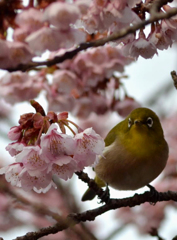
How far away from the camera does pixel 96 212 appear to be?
6.61 ft

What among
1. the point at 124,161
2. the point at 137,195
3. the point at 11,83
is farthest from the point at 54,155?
the point at 11,83

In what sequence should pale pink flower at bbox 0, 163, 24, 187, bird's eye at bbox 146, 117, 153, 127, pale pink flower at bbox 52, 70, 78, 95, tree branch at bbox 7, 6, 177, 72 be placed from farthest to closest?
pale pink flower at bbox 52, 70, 78, 95, bird's eye at bbox 146, 117, 153, 127, pale pink flower at bbox 0, 163, 24, 187, tree branch at bbox 7, 6, 177, 72

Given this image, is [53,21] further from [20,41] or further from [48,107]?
[48,107]

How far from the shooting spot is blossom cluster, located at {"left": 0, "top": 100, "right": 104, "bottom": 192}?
152 centimetres

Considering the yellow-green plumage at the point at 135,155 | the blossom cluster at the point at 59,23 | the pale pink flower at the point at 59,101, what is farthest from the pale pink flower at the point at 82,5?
the pale pink flower at the point at 59,101

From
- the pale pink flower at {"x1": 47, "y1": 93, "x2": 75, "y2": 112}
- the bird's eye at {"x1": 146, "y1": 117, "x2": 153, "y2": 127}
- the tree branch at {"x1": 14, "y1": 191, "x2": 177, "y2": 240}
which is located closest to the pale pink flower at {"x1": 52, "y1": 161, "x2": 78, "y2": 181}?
the tree branch at {"x1": 14, "y1": 191, "x2": 177, "y2": 240}

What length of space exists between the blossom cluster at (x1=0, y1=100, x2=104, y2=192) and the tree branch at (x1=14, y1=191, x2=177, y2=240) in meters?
0.27

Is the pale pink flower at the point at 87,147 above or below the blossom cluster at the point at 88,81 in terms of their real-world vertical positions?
below

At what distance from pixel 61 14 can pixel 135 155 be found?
1480mm

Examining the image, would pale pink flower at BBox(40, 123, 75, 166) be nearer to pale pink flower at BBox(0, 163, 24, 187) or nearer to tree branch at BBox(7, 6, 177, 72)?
pale pink flower at BBox(0, 163, 24, 187)

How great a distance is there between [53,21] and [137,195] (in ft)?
4.26

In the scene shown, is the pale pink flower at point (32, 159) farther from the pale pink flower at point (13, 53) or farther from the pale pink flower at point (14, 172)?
the pale pink flower at point (13, 53)

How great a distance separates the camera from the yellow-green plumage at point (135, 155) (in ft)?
8.44

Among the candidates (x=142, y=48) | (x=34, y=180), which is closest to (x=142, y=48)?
(x=142, y=48)
